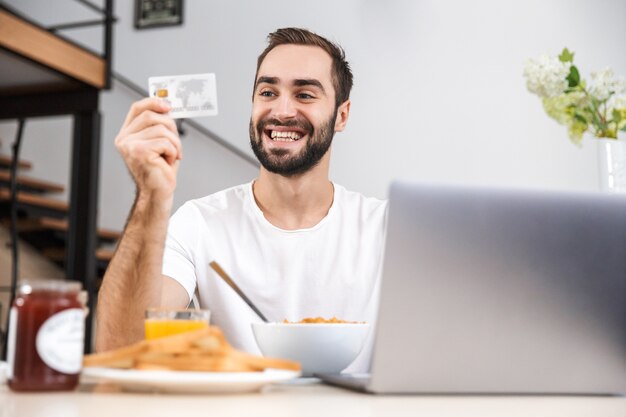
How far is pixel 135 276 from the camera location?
4.66ft

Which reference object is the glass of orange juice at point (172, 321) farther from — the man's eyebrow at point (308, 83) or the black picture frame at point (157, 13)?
the black picture frame at point (157, 13)

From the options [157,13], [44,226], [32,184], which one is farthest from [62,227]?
[157,13]

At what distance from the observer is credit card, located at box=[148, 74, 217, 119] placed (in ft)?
4.03

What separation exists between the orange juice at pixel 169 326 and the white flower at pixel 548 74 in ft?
3.20

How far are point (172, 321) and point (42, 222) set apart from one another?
4062 millimetres

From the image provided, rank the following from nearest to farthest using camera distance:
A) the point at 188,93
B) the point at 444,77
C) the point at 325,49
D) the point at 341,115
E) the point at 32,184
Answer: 1. the point at 188,93
2. the point at 325,49
3. the point at 341,115
4. the point at 444,77
5. the point at 32,184

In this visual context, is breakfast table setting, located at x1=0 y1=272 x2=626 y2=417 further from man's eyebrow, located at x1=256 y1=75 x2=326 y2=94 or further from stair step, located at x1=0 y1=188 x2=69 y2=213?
stair step, located at x1=0 y1=188 x2=69 y2=213

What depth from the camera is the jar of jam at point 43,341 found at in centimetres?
70

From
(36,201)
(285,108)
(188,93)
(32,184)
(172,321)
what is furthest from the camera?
(32,184)

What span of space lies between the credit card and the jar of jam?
0.57 metres

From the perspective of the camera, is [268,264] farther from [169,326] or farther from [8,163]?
[8,163]

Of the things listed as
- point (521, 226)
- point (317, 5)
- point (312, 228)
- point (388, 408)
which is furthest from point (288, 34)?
point (317, 5)

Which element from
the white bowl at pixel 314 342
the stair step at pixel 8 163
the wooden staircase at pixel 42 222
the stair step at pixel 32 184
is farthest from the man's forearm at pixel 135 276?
the stair step at pixel 8 163

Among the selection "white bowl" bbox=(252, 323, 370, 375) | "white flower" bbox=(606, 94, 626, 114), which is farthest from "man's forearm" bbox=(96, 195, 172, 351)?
"white flower" bbox=(606, 94, 626, 114)
